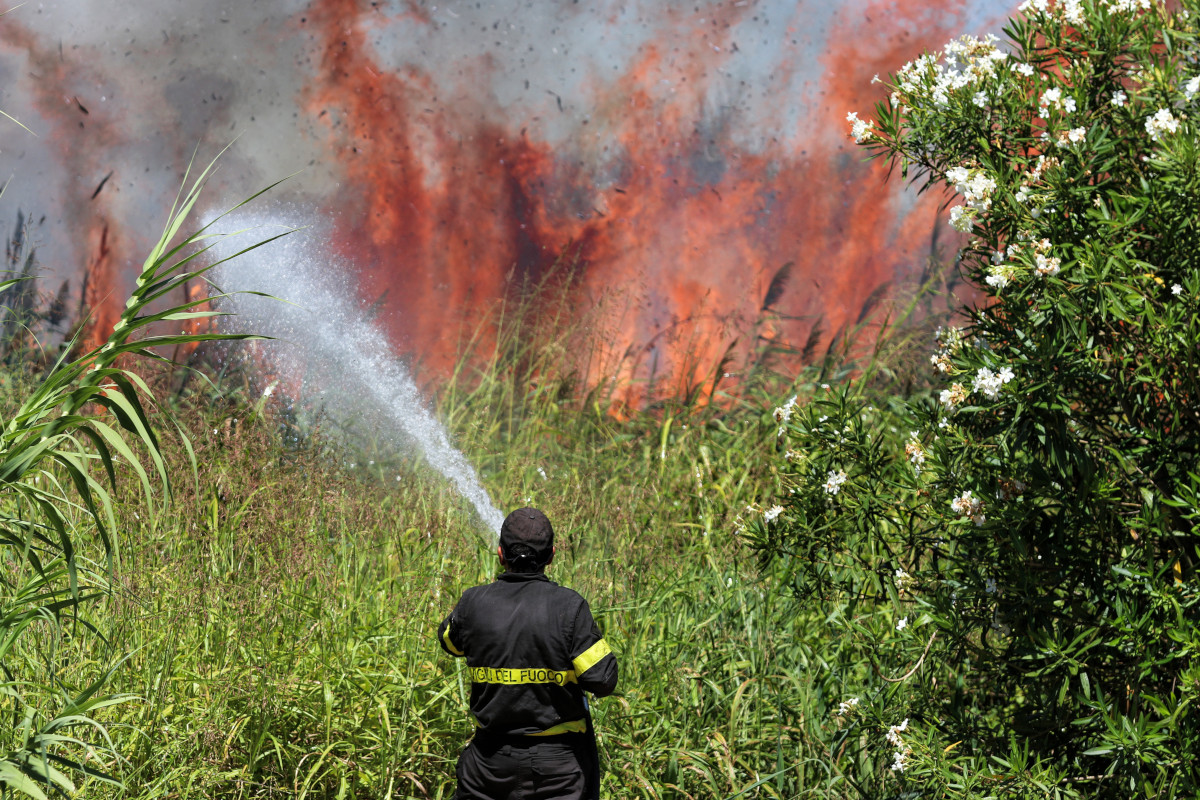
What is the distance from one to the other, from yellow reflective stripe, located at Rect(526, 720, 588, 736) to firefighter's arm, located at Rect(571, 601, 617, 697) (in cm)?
13

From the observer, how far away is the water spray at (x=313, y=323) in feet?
23.7

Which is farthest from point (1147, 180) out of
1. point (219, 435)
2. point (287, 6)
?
point (287, 6)

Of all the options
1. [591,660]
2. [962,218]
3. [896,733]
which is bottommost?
[896,733]

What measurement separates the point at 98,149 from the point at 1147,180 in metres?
6.73

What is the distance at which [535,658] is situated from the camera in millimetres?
3031

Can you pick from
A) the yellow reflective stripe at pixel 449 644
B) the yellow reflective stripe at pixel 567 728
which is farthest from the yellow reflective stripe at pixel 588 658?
the yellow reflective stripe at pixel 449 644

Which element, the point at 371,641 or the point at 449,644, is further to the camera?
the point at 371,641

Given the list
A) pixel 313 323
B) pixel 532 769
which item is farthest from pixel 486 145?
pixel 532 769

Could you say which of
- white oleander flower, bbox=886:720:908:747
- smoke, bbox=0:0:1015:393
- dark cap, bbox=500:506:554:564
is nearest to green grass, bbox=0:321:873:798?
white oleander flower, bbox=886:720:908:747

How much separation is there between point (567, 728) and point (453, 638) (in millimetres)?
405

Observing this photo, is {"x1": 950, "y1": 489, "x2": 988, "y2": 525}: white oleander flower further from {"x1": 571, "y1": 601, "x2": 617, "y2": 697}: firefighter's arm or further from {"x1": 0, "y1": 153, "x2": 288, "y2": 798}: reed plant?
{"x1": 0, "y1": 153, "x2": 288, "y2": 798}: reed plant

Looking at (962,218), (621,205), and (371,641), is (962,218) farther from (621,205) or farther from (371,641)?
(621,205)

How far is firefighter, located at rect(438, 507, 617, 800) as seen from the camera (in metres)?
3.03

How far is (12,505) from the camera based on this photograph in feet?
15.1
